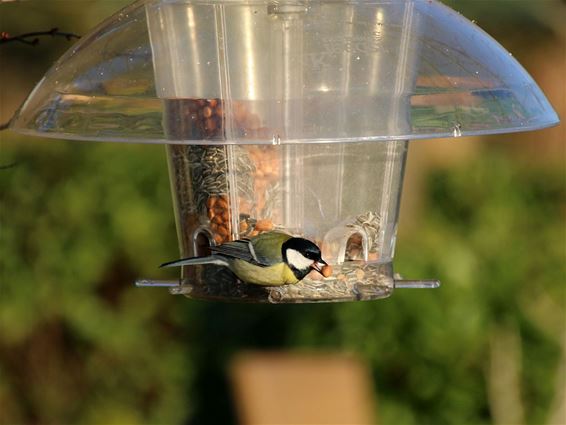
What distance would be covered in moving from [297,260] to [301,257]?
14 mm

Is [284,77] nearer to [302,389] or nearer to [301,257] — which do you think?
[301,257]

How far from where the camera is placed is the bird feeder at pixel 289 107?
295 cm

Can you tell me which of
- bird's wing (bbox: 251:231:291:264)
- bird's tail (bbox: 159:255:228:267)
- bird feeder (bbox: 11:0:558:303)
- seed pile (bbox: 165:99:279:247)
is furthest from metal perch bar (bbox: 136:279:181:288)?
bird's wing (bbox: 251:231:291:264)

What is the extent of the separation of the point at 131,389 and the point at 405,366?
5.91ft

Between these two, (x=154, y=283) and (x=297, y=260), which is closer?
(x=297, y=260)

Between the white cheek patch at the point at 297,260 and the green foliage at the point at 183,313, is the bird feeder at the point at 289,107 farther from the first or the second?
the green foliage at the point at 183,313

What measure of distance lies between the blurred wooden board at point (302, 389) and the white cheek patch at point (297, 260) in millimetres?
3711

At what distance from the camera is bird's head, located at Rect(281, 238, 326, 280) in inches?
122

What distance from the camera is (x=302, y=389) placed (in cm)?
705

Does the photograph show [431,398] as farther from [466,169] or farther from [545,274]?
[466,169]

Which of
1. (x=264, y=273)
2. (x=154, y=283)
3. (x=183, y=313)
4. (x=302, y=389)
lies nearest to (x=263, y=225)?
(x=264, y=273)

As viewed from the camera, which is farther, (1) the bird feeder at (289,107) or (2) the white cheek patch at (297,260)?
(2) the white cheek patch at (297,260)

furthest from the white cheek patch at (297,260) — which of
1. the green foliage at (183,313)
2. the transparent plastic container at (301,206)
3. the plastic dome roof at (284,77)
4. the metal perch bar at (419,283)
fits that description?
the green foliage at (183,313)

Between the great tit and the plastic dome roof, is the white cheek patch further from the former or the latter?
the plastic dome roof
